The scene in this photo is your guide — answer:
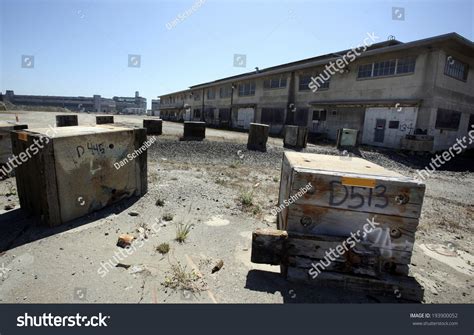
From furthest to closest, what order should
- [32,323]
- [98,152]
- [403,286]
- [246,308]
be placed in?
[98,152]
[403,286]
[246,308]
[32,323]

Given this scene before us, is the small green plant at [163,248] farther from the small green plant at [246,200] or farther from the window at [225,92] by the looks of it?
the window at [225,92]

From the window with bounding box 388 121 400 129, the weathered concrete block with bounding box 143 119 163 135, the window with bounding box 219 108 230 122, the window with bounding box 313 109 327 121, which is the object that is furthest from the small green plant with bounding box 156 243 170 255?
the window with bounding box 219 108 230 122

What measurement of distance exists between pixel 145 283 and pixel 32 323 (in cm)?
88

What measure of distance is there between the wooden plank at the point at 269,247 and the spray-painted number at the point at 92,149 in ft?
9.18

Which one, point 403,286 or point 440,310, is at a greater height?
point 403,286

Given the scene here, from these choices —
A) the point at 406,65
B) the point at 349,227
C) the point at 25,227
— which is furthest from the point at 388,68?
the point at 25,227

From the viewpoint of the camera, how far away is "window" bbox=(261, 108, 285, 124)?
24.1 meters

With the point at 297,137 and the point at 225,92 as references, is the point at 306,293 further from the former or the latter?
the point at 225,92

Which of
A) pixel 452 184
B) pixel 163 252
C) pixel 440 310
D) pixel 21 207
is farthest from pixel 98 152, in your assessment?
pixel 452 184

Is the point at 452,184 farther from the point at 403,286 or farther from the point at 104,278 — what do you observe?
the point at 104,278

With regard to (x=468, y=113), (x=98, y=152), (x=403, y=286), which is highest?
(x=468, y=113)

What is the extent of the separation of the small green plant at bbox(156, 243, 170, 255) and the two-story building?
1457cm

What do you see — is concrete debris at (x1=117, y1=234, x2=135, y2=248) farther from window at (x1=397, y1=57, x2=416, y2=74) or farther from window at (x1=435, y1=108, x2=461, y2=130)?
window at (x1=397, y1=57, x2=416, y2=74)

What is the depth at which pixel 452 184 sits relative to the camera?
26.6 ft
